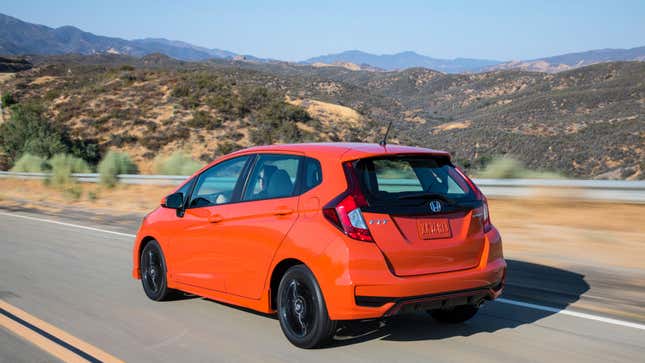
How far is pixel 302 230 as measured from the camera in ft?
17.4

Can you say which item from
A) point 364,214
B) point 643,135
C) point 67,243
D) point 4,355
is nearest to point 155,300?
point 4,355

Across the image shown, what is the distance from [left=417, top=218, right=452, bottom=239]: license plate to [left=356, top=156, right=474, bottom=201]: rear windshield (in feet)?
0.67

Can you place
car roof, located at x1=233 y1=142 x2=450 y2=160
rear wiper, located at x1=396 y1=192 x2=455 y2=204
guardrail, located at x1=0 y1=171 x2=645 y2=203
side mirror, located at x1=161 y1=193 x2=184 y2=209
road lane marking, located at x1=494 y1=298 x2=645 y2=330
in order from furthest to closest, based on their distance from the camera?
1. guardrail, located at x1=0 y1=171 x2=645 y2=203
2. side mirror, located at x1=161 y1=193 x2=184 y2=209
3. road lane marking, located at x1=494 y1=298 x2=645 y2=330
4. car roof, located at x1=233 y1=142 x2=450 y2=160
5. rear wiper, located at x1=396 y1=192 x2=455 y2=204

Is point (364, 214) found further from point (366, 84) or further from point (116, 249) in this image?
point (366, 84)

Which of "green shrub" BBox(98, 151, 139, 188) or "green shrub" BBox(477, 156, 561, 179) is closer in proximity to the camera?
"green shrub" BBox(477, 156, 561, 179)

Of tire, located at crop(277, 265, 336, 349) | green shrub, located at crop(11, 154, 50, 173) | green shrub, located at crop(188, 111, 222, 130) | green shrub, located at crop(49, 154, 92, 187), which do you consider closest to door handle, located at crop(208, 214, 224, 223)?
tire, located at crop(277, 265, 336, 349)

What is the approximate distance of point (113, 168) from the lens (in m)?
23.9

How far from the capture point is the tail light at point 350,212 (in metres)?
5.02

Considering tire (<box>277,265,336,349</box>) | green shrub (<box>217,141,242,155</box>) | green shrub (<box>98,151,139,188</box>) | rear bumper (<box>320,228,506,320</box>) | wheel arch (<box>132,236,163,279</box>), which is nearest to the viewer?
rear bumper (<box>320,228,506,320</box>)

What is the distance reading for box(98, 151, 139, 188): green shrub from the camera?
23.3 meters

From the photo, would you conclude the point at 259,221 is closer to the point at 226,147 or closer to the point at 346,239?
the point at 346,239

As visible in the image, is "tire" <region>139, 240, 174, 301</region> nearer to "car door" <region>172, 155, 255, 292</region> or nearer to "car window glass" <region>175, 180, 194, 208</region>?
"car door" <region>172, 155, 255, 292</region>

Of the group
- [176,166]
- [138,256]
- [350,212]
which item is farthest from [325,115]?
[350,212]

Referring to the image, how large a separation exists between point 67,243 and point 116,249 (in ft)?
4.27
